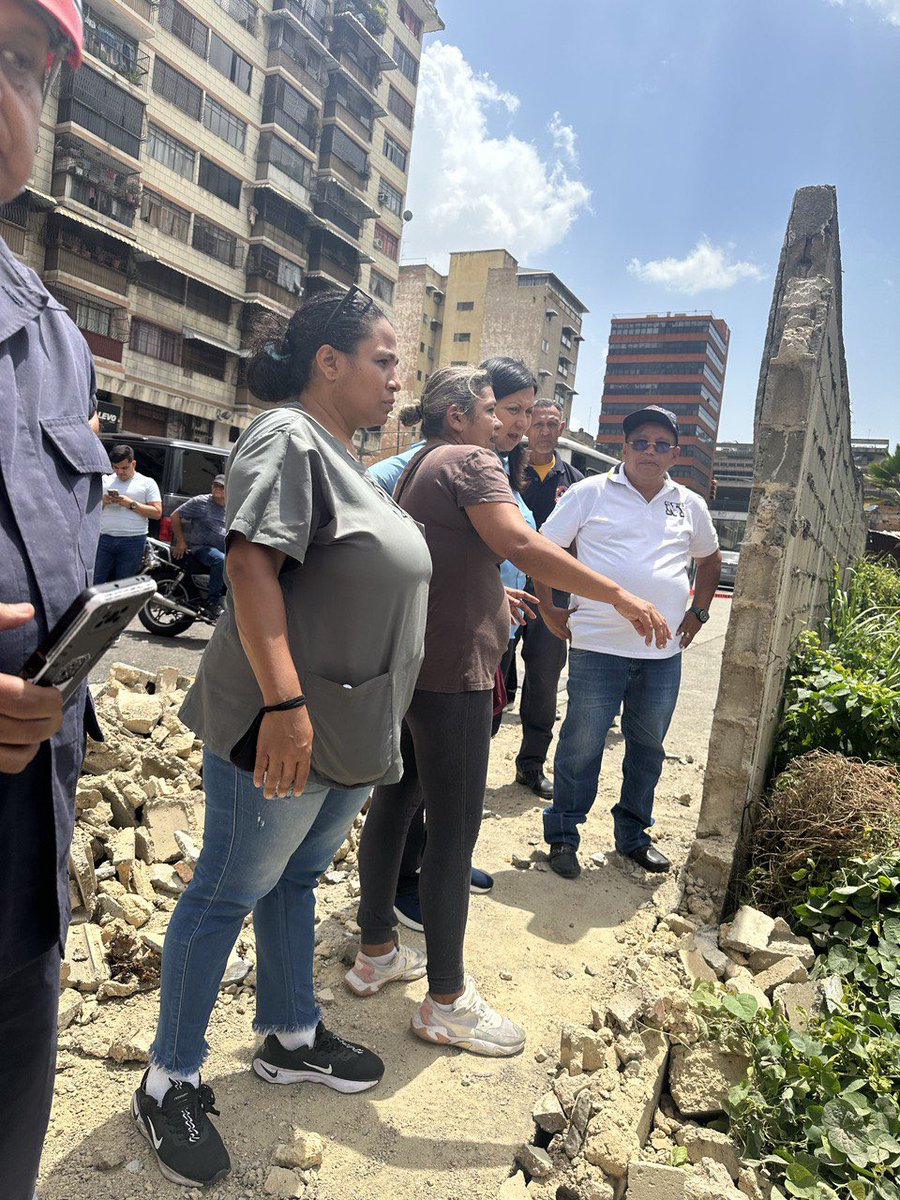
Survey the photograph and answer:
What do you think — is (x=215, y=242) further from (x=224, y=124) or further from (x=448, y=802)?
(x=448, y=802)

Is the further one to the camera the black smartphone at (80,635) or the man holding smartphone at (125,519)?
the man holding smartphone at (125,519)

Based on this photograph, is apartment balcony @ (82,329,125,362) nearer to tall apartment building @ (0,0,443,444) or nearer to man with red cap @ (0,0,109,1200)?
tall apartment building @ (0,0,443,444)

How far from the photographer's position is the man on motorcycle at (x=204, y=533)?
838 cm

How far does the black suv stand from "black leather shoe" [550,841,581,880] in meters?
8.21

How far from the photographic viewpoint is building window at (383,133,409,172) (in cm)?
3794

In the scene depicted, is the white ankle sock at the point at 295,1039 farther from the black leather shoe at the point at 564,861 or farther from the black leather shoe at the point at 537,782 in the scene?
the black leather shoe at the point at 537,782

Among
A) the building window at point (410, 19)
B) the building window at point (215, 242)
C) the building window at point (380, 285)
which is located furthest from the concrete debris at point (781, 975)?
the building window at point (410, 19)

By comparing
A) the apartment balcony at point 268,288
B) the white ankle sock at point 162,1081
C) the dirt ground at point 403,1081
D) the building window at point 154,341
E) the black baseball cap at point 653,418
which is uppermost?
the apartment balcony at point 268,288

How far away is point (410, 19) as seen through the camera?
38719 millimetres

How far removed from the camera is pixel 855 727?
12.8 feet

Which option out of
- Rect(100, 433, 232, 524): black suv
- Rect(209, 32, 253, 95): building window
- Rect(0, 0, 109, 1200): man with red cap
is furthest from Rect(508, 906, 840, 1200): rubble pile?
Rect(209, 32, 253, 95): building window

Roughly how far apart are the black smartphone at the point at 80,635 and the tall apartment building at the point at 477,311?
54.7 metres

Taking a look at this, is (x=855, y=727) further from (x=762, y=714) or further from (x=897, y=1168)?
(x=897, y=1168)

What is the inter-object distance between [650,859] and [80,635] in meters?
3.33
